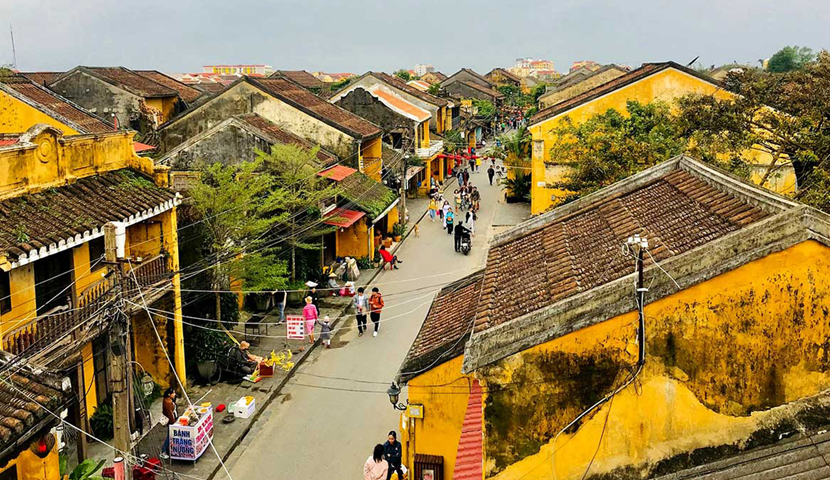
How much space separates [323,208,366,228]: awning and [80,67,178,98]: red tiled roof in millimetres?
18159

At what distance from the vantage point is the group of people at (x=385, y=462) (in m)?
12.9

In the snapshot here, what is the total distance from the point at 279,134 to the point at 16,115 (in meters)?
9.63

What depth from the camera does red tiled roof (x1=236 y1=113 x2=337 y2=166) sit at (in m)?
27.1

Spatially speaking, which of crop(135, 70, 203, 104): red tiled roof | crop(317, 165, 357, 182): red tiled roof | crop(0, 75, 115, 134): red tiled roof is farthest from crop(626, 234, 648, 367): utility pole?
crop(135, 70, 203, 104): red tiled roof

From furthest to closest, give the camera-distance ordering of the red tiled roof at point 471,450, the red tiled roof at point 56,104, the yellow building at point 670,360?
1. the red tiled roof at point 56,104
2. the red tiled roof at point 471,450
3. the yellow building at point 670,360

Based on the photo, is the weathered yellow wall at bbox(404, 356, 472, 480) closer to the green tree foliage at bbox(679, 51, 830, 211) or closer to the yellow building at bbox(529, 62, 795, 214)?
the green tree foliage at bbox(679, 51, 830, 211)

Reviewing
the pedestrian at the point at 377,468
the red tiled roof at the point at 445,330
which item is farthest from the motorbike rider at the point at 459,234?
the pedestrian at the point at 377,468

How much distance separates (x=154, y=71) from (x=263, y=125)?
29180 mm

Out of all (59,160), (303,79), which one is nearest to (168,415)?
(59,160)

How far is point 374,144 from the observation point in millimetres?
36062

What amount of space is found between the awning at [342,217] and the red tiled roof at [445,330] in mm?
10816

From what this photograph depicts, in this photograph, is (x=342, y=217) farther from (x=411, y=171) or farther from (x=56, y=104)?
(x=411, y=171)

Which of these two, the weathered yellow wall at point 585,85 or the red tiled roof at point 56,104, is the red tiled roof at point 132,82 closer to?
the red tiled roof at point 56,104

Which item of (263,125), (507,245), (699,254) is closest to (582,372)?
(699,254)
